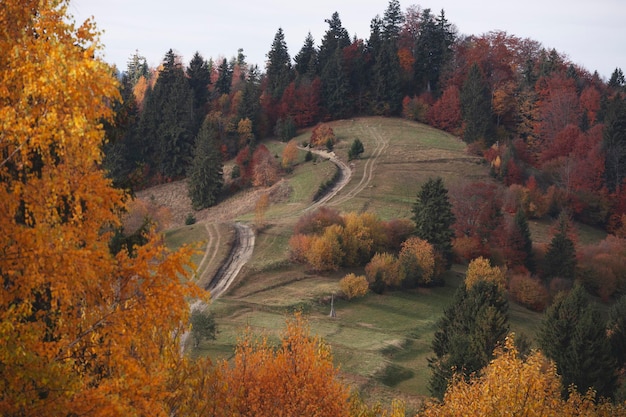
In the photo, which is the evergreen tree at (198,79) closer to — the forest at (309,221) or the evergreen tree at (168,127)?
the forest at (309,221)

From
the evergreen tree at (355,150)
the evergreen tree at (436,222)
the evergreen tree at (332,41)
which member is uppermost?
the evergreen tree at (332,41)

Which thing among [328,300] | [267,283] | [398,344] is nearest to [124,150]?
[267,283]

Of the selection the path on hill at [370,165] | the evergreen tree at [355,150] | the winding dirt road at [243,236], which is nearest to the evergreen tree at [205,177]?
the winding dirt road at [243,236]

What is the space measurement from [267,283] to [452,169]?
1786 inches

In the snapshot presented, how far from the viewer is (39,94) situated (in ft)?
26.9

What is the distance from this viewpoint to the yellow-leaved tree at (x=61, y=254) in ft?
25.7

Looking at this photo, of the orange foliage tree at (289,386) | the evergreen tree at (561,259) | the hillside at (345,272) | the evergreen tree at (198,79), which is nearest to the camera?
the orange foliage tree at (289,386)

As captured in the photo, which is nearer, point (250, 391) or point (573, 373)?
point (250, 391)

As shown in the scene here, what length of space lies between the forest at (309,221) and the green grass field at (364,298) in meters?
1.51

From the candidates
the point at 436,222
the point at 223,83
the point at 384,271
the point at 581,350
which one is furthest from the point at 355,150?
the point at 581,350

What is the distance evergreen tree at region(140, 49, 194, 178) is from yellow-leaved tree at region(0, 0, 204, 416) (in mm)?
92786

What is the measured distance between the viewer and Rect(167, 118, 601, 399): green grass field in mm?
38719

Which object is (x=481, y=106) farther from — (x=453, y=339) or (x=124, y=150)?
(x=453, y=339)

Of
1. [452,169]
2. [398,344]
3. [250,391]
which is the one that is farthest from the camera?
[452,169]
